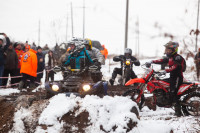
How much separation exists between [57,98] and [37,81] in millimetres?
7972

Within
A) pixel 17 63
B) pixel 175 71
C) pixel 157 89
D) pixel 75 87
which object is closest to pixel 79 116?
pixel 75 87

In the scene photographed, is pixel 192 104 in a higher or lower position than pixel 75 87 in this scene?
lower

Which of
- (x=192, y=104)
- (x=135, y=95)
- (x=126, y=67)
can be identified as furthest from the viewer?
(x=126, y=67)

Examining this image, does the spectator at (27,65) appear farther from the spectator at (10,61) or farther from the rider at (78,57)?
the rider at (78,57)

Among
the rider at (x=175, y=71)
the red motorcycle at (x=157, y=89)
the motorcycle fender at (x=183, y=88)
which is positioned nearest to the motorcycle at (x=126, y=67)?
the red motorcycle at (x=157, y=89)

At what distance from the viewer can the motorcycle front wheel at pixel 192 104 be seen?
222 inches

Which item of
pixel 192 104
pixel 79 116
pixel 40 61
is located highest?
pixel 40 61

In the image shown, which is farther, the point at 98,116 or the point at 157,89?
the point at 157,89

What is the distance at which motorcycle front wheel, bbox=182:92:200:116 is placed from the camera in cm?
565

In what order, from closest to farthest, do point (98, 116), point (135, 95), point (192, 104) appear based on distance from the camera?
1. point (98, 116)
2. point (192, 104)
3. point (135, 95)

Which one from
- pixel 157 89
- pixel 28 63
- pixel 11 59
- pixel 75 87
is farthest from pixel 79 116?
pixel 11 59

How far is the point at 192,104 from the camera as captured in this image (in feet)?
18.6

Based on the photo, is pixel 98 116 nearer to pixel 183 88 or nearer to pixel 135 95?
pixel 135 95

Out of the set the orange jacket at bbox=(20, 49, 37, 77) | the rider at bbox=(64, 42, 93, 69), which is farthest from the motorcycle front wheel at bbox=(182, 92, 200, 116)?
the orange jacket at bbox=(20, 49, 37, 77)
